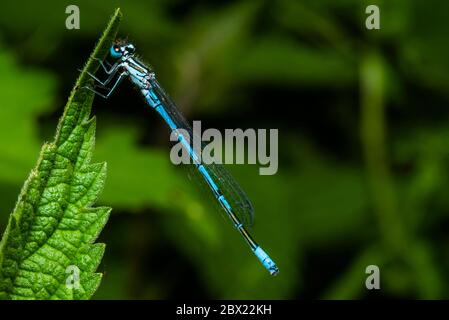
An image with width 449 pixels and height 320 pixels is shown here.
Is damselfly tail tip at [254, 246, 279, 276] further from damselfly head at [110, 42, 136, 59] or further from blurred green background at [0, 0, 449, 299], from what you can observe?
damselfly head at [110, 42, 136, 59]

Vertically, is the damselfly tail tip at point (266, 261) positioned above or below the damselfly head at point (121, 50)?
below

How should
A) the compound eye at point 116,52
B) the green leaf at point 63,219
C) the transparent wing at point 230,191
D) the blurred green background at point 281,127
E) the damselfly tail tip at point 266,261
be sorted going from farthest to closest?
the blurred green background at point 281,127 < the transparent wing at point 230,191 < the damselfly tail tip at point 266,261 < the compound eye at point 116,52 < the green leaf at point 63,219

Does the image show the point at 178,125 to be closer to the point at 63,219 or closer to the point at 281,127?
the point at 63,219

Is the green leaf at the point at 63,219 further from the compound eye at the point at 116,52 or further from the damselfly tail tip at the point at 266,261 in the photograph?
the damselfly tail tip at the point at 266,261

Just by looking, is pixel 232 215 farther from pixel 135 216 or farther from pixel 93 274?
pixel 93 274

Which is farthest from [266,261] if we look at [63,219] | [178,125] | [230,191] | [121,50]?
[63,219]

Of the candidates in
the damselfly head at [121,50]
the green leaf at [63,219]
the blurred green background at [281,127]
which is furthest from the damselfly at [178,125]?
the green leaf at [63,219]
